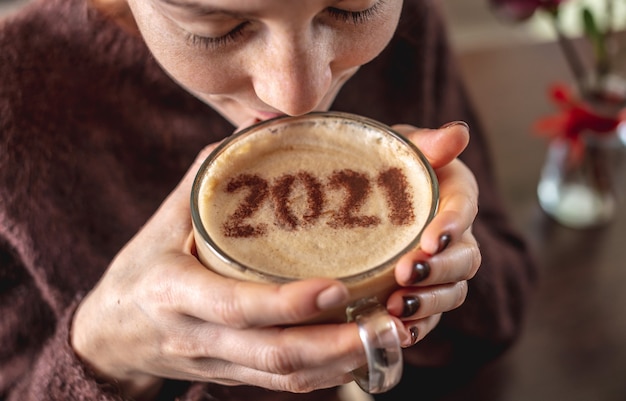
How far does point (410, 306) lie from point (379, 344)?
0.09 meters

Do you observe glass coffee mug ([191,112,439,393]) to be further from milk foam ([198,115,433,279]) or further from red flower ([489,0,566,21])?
red flower ([489,0,566,21])

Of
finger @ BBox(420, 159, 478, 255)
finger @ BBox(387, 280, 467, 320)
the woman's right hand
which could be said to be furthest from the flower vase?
the woman's right hand

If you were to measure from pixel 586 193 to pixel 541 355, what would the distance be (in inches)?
16.4

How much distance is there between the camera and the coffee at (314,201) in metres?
0.73

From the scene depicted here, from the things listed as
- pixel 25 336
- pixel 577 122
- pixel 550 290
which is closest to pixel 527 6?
pixel 577 122

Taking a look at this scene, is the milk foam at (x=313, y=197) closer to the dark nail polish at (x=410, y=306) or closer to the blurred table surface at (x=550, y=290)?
the dark nail polish at (x=410, y=306)

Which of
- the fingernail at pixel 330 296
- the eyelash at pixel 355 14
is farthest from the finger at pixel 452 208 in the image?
the eyelash at pixel 355 14

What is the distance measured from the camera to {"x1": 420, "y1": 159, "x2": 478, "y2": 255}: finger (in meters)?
0.69

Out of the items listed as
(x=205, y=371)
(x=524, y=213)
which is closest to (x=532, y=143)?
(x=524, y=213)

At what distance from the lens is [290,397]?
1.26m

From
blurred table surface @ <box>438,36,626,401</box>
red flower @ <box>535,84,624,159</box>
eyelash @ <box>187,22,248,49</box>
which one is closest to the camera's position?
eyelash @ <box>187,22,248,49</box>

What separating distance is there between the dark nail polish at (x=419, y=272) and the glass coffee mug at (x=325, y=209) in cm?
2

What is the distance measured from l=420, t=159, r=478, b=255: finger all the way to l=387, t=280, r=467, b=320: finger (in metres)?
0.06

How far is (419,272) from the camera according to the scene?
67 cm
